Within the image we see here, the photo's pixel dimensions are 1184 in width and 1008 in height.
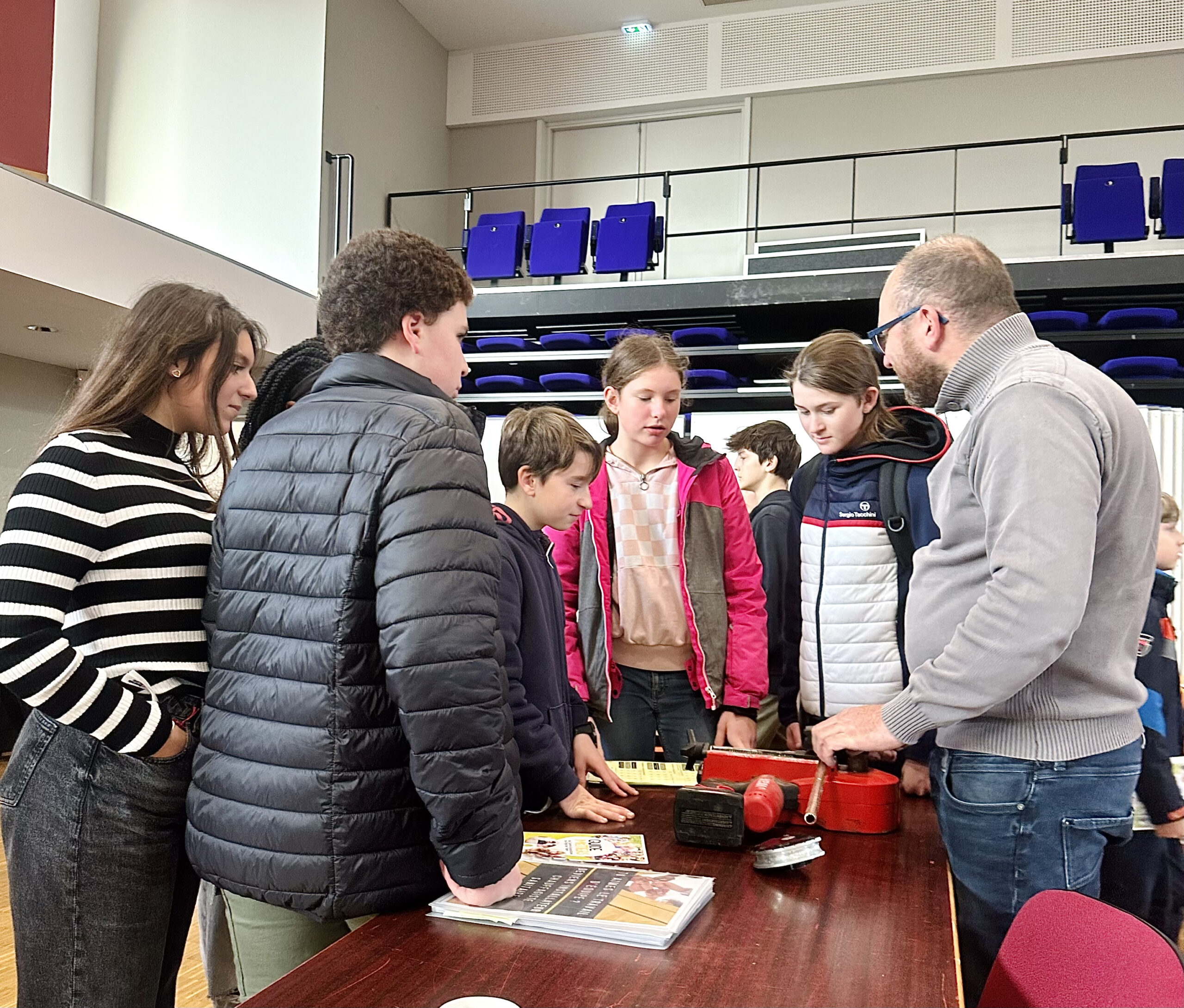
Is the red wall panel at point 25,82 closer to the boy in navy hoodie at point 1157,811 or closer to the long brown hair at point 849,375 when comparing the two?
the long brown hair at point 849,375

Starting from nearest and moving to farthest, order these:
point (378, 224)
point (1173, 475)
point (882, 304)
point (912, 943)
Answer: point (912, 943) → point (882, 304) → point (1173, 475) → point (378, 224)

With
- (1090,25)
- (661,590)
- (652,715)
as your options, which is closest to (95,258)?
(661,590)

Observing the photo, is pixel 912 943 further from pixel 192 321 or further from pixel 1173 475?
pixel 1173 475

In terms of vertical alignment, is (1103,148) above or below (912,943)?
above

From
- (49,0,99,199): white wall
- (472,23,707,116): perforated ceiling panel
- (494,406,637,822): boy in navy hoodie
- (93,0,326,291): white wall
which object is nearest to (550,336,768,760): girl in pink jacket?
(494,406,637,822): boy in navy hoodie

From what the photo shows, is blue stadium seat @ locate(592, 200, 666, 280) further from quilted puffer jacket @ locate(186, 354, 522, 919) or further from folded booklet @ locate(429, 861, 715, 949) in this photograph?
folded booklet @ locate(429, 861, 715, 949)

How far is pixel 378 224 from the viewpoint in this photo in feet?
28.6

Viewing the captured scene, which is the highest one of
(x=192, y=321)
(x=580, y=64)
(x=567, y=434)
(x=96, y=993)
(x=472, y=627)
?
(x=580, y=64)

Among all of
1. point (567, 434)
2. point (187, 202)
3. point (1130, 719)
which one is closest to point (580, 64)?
point (187, 202)

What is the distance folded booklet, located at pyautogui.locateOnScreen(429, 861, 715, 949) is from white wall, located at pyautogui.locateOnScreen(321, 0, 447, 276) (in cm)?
730

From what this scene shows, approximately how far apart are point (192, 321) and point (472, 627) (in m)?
0.76

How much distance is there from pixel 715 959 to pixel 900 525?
114 cm

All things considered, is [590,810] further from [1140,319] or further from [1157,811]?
[1140,319]

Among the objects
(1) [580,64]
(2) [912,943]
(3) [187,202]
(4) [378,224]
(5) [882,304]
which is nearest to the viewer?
(2) [912,943]
